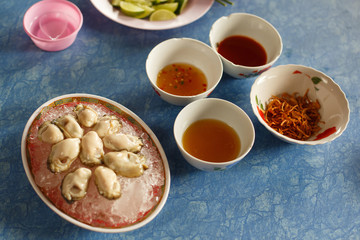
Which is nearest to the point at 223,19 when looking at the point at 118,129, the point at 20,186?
the point at 118,129

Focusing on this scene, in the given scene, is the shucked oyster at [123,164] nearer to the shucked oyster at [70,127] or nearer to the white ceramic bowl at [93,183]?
the white ceramic bowl at [93,183]

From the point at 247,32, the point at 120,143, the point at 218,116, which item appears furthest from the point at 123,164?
the point at 247,32

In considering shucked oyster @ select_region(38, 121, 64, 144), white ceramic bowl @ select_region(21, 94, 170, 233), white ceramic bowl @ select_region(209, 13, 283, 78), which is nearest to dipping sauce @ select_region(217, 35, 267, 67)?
white ceramic bowl @ select_region(209, 13, 283, 78)

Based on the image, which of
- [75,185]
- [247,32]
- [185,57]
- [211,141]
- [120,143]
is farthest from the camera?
[247,32]

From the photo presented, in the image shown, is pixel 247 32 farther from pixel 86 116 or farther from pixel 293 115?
pixel 86 116

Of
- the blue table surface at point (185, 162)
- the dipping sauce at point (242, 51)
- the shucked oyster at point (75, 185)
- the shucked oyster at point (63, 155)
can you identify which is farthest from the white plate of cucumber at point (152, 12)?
the shucked oyster at point (75, 185)

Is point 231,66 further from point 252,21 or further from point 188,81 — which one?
point 252,21

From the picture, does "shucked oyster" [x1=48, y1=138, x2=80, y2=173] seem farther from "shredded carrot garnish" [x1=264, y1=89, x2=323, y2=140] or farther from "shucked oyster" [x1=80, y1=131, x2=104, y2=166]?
"shredded carrot garnish" [x1=264, y1=89, x2=323, y2=140]
